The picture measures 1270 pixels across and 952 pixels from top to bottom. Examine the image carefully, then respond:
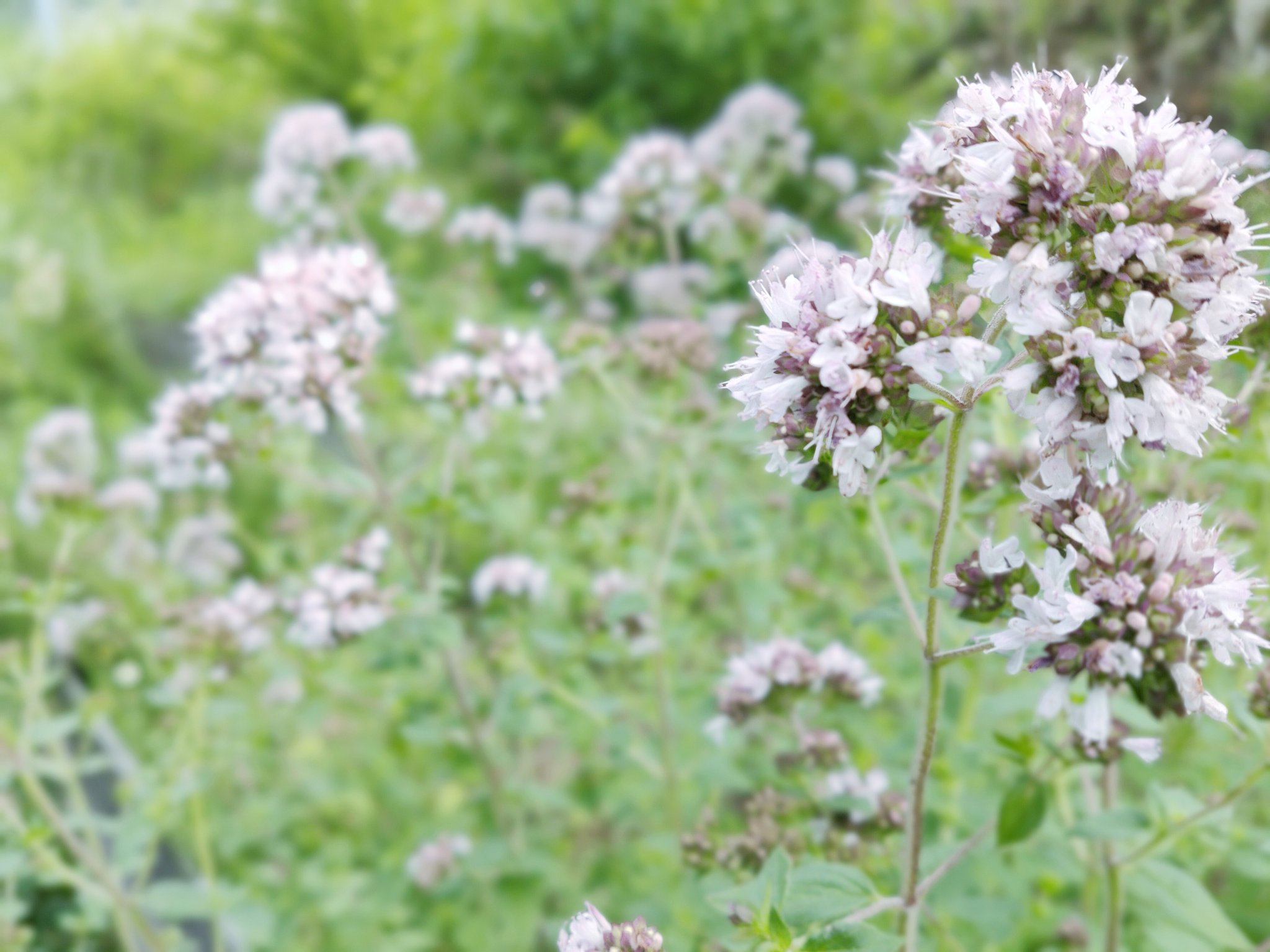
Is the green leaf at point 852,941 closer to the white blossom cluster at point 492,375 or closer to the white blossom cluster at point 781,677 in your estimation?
the white blossom cluster at point 781,677

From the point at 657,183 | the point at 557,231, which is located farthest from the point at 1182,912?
the point at 557,231

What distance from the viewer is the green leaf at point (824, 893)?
104 cm

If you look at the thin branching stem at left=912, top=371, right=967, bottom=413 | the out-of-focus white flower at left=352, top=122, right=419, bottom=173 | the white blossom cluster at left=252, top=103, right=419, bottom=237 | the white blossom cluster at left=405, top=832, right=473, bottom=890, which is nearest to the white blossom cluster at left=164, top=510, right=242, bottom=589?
the white blossom cluster at left=252, top=103, right=419, bottom=237

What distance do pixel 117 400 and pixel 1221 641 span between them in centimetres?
Answer: 559

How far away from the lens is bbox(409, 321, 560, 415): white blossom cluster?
2068 mm

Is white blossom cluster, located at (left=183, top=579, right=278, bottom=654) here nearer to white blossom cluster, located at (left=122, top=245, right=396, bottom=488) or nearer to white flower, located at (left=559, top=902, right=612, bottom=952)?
white blossom cluster, located at (left=122, top=245, right=396, bottom=488)

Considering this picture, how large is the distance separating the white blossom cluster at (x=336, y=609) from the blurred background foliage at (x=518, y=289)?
0.74 ft

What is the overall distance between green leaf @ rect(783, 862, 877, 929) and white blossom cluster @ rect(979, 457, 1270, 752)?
0.95ft

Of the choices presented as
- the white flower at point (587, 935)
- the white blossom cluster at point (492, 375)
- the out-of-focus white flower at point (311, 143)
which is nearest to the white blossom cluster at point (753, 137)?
the out-of-focus white flower at point (311, 143)

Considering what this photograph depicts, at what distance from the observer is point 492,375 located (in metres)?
2.07

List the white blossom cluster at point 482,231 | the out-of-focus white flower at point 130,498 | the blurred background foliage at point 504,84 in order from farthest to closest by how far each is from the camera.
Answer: the blurred background foliage at point 504,84
the white blossom cluster at point 482,231
the out-of-focus white flower at point 130,498

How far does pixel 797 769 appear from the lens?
1605 millimetres

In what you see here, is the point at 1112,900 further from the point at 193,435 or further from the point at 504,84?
the point at 504,84

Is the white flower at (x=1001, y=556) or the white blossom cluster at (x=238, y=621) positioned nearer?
the white flower at (x=1001, y=556)
